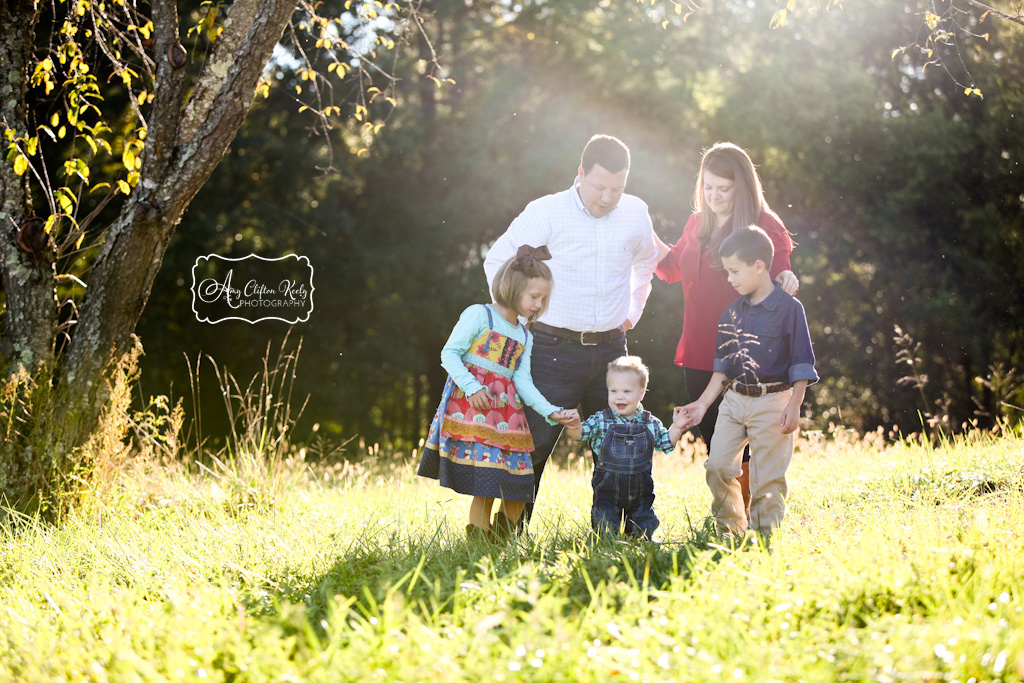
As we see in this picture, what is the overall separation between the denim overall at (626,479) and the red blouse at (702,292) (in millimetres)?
483

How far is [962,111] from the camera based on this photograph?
1327 centimetres

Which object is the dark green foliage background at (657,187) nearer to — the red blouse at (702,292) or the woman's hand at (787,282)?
the red blouse at (702,292)

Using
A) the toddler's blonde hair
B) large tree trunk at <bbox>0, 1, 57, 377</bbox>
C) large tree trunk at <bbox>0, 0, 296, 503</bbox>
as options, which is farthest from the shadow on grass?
large tree trunk at <bbox>0, 1, 57, 377</bbox>

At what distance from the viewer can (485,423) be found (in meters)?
3.84

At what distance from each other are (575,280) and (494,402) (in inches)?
28.2

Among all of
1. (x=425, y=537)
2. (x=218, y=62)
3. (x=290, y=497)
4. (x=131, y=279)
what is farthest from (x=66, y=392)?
(x=425, y=537)

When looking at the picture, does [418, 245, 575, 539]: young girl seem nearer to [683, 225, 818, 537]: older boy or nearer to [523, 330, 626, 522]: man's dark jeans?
[523, 330, 626, 522]: man's dark jeans

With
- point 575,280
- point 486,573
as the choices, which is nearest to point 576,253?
point 575,280

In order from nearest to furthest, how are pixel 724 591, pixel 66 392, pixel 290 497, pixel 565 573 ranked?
pixel 724 591 < pixel 565 573 < pixel 66 392 < pixel 290 497

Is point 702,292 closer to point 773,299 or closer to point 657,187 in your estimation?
point 773,299

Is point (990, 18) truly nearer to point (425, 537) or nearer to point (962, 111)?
point (962, 111)

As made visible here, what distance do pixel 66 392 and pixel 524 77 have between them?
10.8 m

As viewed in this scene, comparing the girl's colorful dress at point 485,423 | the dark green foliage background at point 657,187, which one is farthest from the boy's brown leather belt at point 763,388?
the dark green foliage background at point 657,187

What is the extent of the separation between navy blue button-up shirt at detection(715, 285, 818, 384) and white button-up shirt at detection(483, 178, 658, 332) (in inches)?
25.6
